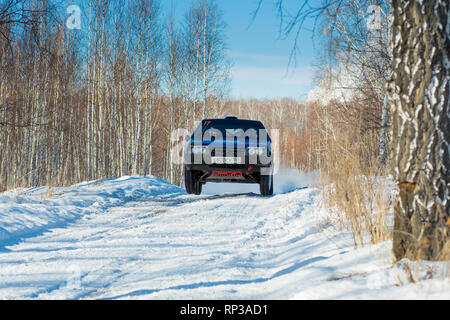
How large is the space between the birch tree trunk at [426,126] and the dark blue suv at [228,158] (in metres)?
5.49

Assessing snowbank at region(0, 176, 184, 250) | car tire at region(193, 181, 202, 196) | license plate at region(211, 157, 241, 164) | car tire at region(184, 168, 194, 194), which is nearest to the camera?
snowbank at region(0, 176, 184, 250)

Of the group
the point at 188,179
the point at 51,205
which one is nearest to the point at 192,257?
the point at 51,205

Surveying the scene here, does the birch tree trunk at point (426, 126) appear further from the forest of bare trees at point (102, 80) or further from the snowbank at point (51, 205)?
the forest of bare trees at point (102, 80)

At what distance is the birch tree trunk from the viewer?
2.75 meters

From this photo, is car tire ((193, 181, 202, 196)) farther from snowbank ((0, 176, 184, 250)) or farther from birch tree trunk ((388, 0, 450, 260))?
birch tree trunk ((388, 0, 450, 260))

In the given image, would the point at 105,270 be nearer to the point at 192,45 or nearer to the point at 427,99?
the point at 427,99

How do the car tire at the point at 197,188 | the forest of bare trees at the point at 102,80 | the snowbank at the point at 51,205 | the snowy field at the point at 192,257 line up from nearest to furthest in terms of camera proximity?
the snowy field at the point at 192,257 → the snowbank at the point at 51,205 → the car tire at the point at 197,188 → the forest of bare trees at the point at 102,80

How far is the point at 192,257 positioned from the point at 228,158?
4.43 metres

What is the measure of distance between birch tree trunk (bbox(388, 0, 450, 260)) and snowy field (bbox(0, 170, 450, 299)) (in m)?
0.30

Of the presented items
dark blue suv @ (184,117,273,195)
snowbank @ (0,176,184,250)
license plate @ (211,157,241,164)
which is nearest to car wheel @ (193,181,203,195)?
dark blue suv @ (184,117,273,195)

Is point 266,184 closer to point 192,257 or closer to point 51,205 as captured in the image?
point 51,205

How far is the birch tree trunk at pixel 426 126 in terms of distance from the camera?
9.02 ft

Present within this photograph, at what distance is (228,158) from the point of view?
818cm

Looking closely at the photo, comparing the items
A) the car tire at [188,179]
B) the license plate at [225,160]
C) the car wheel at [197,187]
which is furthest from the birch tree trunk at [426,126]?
the car wheel at [197,187]
